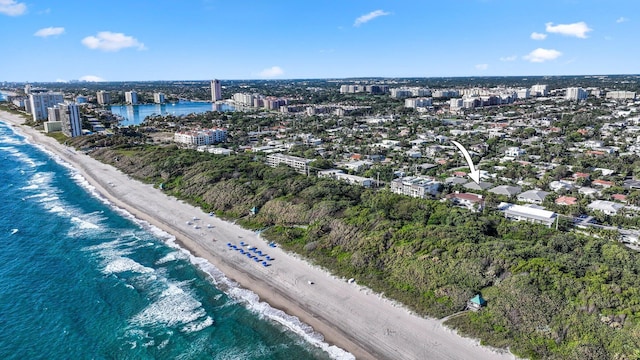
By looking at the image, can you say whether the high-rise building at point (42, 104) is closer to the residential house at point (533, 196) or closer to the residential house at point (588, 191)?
the residential house at point (533, 196)

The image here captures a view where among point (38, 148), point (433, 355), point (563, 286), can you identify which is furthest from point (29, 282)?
point (38, 148)

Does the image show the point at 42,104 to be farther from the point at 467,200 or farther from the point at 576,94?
the point at 576,94

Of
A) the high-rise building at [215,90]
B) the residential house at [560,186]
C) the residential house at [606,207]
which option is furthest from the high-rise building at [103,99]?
the residential house at [606,207]

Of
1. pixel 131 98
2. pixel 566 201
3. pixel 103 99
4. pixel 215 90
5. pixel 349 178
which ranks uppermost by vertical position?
pixel 215 90

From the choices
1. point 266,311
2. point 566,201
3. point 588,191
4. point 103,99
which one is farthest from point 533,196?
point 103,99

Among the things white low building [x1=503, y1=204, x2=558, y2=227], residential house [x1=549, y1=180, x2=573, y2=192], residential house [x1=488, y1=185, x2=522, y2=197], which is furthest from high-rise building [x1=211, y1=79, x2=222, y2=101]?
white low building [x1=503, y1=204, x2=558, y2=227]

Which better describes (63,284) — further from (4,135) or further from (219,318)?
(4,135)
